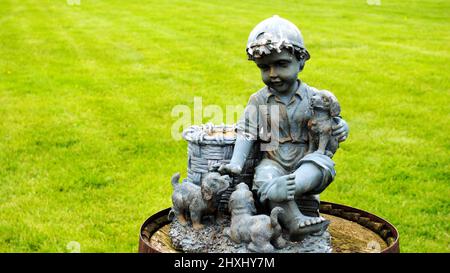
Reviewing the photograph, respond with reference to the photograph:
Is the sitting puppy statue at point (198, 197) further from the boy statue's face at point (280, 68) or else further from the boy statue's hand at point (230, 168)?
the boy statue's face at point (280, 68)

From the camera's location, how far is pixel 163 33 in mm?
12828

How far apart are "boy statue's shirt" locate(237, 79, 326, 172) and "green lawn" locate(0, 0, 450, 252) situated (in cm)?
205

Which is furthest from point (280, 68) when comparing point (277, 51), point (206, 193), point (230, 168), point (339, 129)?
point (206, 193)

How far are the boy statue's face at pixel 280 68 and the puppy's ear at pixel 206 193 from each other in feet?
2.06

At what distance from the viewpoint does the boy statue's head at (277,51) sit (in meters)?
3.00

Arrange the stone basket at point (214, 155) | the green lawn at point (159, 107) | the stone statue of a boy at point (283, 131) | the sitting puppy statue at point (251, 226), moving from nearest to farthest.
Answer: the sitting puppy statue at point (251, 226) → the stone statue of a boy at point (283, 131) → the stone basket at point (214, 155) → the green lawn at point (159, 107)

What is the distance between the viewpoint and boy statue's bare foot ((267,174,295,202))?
2.92 meters

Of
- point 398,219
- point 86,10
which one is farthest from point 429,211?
point 86,10

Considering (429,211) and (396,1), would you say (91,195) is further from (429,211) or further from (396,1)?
(396,1)

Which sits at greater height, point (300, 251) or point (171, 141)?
point (300, 251)

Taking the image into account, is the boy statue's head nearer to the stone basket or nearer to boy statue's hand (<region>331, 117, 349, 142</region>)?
boy statue's hand (<region>331, 117, 349, 142</region>)

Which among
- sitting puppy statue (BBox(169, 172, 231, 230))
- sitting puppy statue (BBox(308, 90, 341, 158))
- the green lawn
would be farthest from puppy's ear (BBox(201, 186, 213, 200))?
the green lawn

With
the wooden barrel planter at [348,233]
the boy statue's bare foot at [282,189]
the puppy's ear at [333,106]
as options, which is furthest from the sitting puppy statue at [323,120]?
the wooden barrel planter at [348,233]
